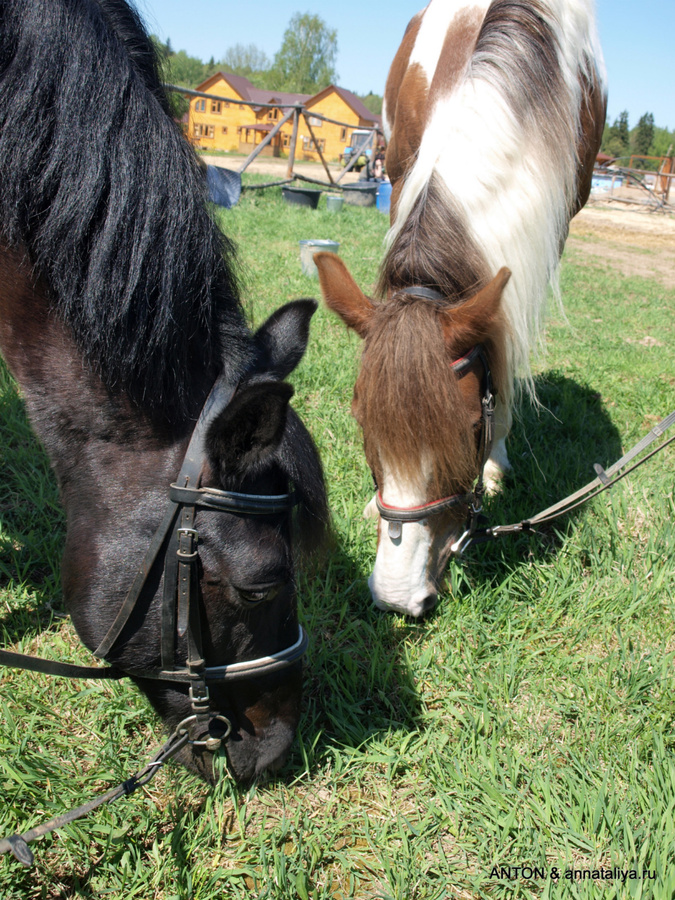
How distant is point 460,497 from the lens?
2.35m

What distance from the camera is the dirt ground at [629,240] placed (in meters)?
12.7

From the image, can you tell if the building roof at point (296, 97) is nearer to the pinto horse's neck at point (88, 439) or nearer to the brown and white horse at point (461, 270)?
the brown and white horse at point (461, 270)

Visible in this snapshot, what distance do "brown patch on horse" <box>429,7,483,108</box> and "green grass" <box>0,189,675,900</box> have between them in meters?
1.81

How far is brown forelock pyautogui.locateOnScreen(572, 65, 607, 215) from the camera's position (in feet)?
10.8

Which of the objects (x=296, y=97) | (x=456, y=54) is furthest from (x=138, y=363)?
(x=296, y=97)

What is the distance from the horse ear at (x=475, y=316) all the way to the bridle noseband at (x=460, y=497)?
10 cm

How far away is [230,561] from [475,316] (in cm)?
134

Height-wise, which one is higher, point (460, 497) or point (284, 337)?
point (284, 337)

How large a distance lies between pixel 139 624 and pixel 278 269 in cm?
642

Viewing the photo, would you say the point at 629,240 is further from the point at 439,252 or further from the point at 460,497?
the point at 460,497

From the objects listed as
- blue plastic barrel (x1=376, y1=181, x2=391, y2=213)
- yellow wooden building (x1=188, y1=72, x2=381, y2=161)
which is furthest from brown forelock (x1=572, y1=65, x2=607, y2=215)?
yellow wooden building (x1=188, y1=72, x2=381, y2=161)

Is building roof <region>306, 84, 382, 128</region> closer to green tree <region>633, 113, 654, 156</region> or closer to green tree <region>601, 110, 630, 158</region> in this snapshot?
green tree <region>601, 110, 630, 158</region>

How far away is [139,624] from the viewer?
4.70 feet

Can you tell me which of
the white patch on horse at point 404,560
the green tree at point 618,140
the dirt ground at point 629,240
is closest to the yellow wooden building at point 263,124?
the dirt ground at point 629,240
